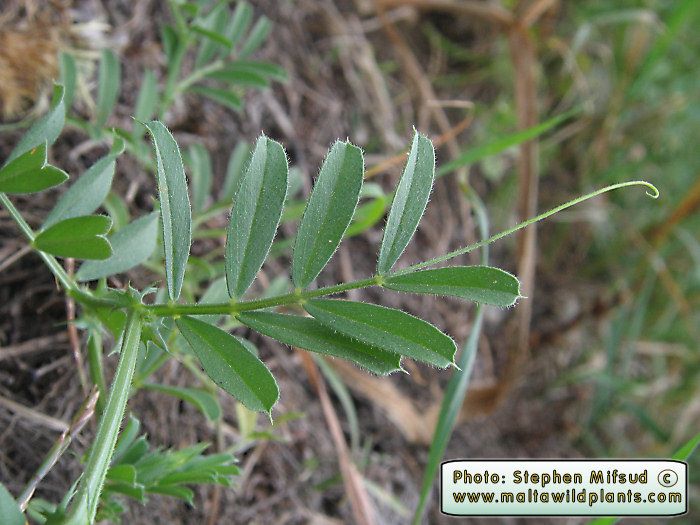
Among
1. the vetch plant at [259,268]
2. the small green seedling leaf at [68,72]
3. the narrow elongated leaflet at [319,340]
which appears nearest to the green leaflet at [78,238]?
the vetch plant at [259,268]

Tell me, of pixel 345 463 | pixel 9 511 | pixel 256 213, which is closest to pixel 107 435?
pixel 9 511

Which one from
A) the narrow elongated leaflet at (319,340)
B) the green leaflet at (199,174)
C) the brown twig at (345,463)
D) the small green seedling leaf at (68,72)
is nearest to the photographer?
the narrow elongated leaflet at (319,340)

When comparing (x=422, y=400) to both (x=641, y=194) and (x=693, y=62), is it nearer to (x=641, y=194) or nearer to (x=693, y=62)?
(x=641, y=194)

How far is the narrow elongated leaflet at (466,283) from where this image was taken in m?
0.52

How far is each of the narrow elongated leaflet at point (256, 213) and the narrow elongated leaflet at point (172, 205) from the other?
0.11ft

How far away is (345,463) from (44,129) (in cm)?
65

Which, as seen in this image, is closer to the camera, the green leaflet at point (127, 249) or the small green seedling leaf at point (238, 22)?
the green leaflet at point (127, 249)

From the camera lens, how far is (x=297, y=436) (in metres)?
1.08

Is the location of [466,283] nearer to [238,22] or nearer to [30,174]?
[30,174]

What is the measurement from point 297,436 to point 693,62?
1.32 metres

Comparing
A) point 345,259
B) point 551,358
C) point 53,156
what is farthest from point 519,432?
point 53,156

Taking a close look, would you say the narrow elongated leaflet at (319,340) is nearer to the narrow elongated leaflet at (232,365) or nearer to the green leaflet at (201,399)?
the narrow elongated leaflet at (232,365)

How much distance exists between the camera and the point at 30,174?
56cm

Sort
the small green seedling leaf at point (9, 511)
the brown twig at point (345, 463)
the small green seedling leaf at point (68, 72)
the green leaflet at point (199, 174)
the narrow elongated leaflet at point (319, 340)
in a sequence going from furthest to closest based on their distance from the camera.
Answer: the brown twig at point (345, 463), the green leaflet at point (199, 174), the small green seedling leaf at point (68, 72), the narrow elongated leaflet at point (319, 340), the small green seedling leaf at point (9, 511)
